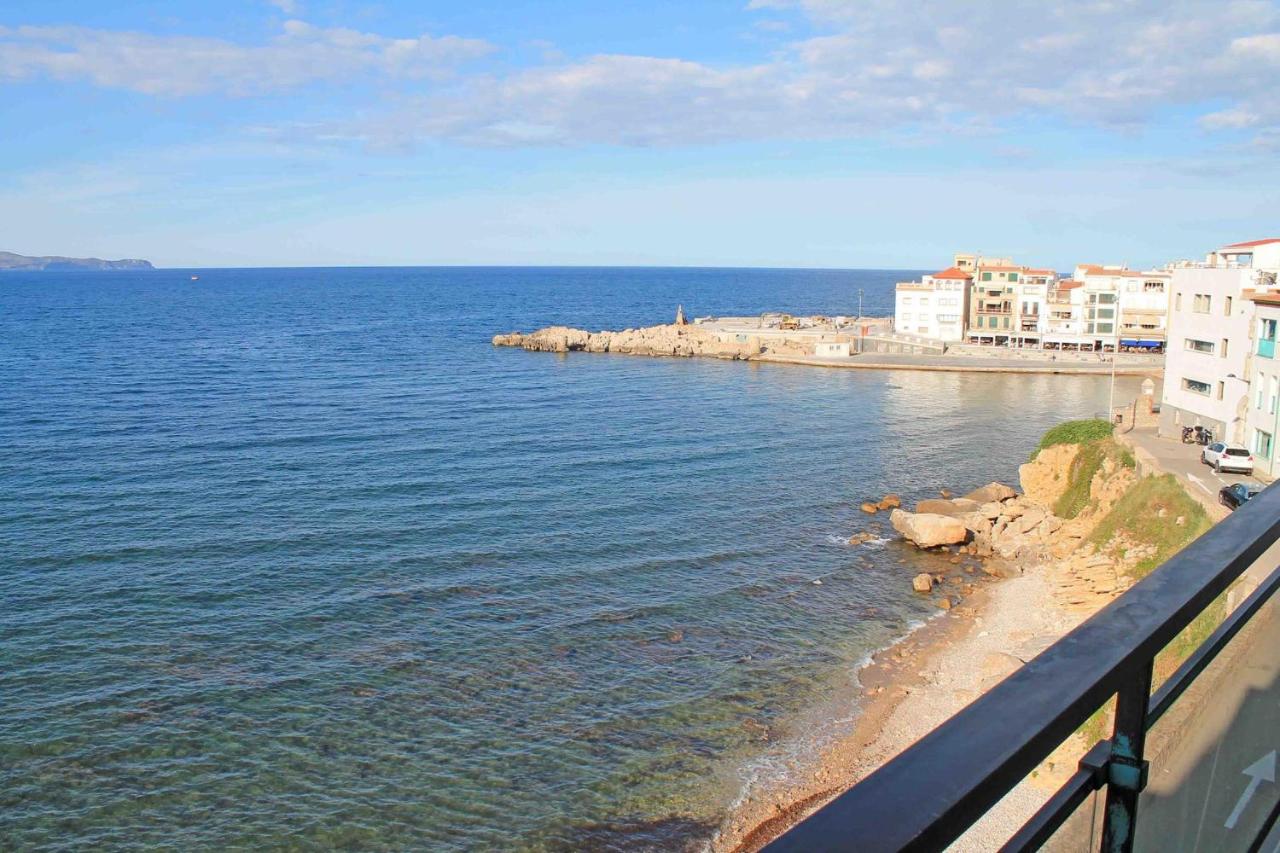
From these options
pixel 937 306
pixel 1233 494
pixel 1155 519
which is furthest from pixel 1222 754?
pixel 937 306

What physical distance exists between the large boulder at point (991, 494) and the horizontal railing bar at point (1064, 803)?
136 ft

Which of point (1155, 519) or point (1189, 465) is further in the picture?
point (1189, 465)

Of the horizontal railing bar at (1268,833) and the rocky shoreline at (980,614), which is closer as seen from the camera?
the horizontal railing bar at (1268,833)

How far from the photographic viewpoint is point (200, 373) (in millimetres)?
75562

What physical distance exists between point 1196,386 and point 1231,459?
8.31 metres

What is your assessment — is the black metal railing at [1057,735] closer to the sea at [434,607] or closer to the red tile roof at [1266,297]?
the sea at [434,607]

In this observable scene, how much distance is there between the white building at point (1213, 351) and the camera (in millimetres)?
38906

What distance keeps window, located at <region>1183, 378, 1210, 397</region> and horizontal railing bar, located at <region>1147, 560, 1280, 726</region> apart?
149 feet

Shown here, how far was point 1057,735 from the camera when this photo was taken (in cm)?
144

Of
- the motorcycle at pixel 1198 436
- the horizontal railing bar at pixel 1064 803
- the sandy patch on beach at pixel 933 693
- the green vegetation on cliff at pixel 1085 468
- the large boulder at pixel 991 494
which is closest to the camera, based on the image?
the horizontal railing bar at pixel 1064 803

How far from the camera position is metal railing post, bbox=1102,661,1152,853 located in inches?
70.3

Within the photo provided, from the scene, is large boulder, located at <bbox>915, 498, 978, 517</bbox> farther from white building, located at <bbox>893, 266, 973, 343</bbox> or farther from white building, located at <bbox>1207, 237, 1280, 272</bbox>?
white building, located at <bbox>893, 266, 973, 343</bbox>

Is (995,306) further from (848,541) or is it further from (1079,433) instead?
(848,541)

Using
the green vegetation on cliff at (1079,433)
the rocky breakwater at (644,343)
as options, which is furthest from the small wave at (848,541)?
the rocky breakwater at (644,343)
